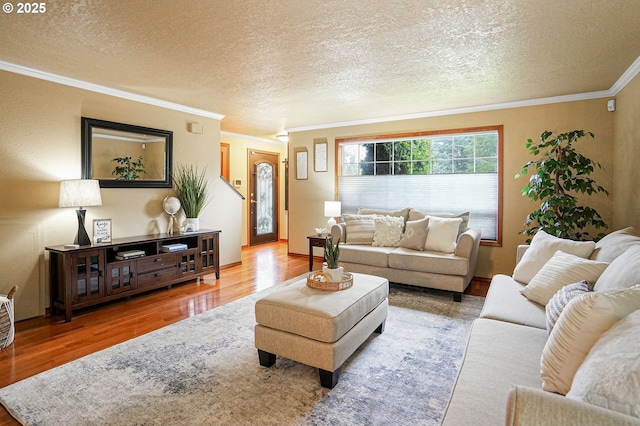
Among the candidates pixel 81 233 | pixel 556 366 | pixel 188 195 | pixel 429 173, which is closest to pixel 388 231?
pixel 429 173

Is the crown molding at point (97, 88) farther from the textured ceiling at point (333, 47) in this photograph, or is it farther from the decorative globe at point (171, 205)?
the decorative globe at point (171, 205)

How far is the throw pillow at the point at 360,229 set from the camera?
470cm

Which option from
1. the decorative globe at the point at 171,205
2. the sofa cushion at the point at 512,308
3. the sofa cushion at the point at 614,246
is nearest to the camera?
the sofa cushion at the point at 512,308

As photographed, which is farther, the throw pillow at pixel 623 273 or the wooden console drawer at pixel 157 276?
the wooden console drawer at pixel 157 276

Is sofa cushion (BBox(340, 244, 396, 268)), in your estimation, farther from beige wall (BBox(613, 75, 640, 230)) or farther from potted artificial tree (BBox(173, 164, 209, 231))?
beige wall (BBox(613, 75, 640, 230))

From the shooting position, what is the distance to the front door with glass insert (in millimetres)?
7609

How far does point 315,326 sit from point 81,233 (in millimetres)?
2781

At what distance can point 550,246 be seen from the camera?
108 inches

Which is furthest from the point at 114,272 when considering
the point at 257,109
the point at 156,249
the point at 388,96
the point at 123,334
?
the point at 388,96

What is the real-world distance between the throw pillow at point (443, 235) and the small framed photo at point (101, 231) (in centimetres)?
369

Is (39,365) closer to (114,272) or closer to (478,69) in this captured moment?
(114,272)

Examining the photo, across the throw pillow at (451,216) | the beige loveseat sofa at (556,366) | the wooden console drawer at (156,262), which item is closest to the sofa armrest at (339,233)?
the throw pillow at (451,216)

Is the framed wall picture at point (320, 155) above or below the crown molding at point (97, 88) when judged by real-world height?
below

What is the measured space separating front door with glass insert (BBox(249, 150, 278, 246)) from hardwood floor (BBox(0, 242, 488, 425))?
2.53 m
